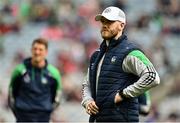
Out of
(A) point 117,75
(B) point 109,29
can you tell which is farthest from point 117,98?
(B) point 109,29

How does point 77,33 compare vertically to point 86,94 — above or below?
above

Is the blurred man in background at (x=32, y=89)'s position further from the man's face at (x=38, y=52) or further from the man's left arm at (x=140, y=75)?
the man's left arm at (x=140, y=75)

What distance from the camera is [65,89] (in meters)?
17.2

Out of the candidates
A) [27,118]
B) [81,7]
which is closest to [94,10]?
[81,7]

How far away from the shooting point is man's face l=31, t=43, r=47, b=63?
1015 centimetres

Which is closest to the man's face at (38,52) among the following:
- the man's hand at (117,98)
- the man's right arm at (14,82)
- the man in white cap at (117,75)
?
the man's right arm at (14,82)

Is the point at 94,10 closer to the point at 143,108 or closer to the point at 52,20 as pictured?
the point at 52,20

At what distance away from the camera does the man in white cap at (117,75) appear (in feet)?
22.6

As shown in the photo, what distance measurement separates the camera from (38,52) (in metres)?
10.2

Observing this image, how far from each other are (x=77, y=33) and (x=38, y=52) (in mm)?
9232

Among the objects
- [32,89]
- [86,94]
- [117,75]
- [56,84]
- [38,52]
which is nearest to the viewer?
[117,75]

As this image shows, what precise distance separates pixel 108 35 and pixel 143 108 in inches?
109

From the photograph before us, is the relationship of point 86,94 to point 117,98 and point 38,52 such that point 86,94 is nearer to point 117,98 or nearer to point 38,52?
point 117,98

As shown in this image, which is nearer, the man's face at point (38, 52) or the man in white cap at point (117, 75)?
the man in white cap at point (117, 75)
